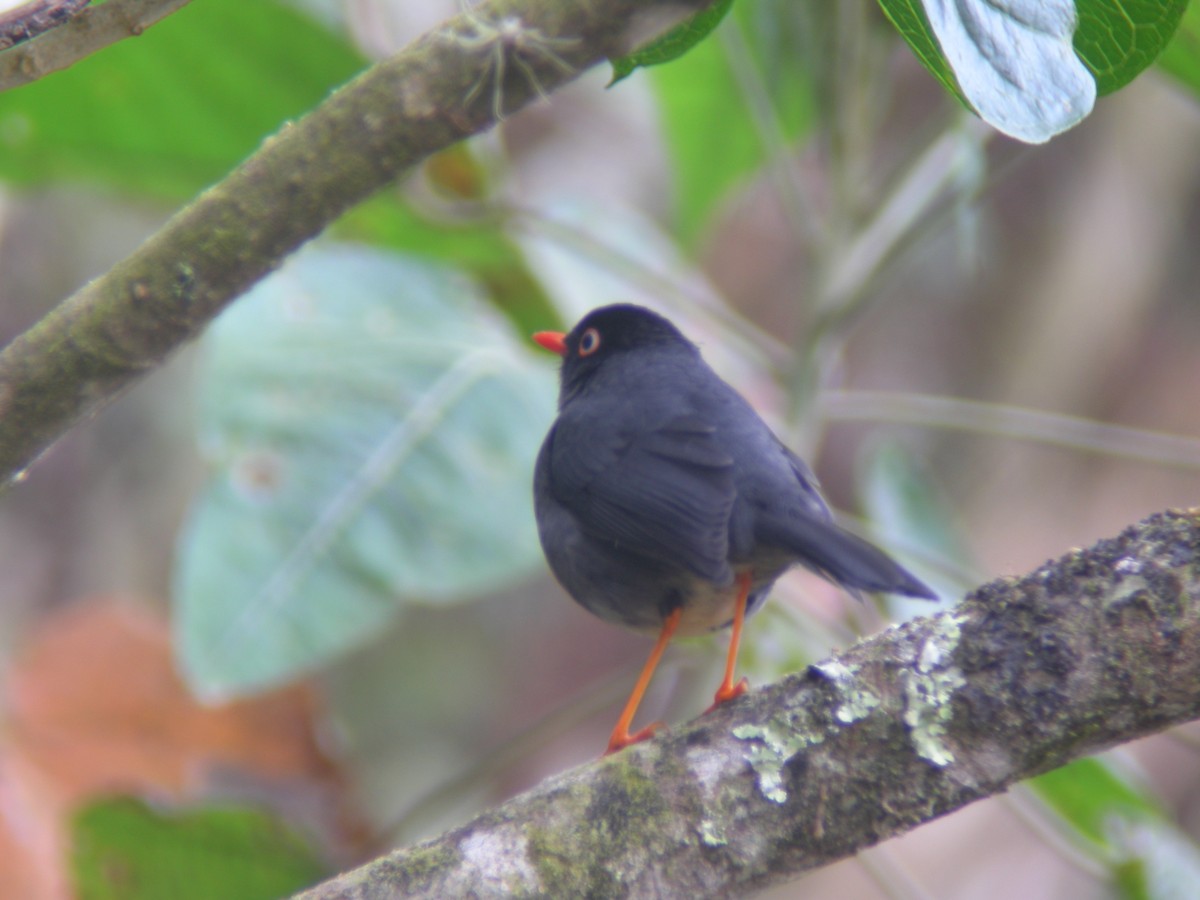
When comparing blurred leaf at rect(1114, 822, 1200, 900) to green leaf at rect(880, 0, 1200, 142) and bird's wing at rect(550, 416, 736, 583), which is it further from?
green leaf at rect(880, 0, 1200, 142)

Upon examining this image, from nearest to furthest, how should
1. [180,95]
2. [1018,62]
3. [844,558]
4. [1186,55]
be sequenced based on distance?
[1018,62]
[844,558]
[1186,55]
[180,95]

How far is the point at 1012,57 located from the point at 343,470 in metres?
2.37

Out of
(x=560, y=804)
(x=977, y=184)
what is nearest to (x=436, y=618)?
(x=977, y=184)

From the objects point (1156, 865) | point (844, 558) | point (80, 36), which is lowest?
point (1156, 865)

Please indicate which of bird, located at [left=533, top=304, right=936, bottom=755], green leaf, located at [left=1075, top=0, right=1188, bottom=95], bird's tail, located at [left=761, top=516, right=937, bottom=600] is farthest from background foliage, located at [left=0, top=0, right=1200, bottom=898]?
bird's tail, located at [left=761, top=516, right=937, bottom=600]

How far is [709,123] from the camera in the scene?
4293 millimetres

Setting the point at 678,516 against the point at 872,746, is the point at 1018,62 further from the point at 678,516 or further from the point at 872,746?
the point at 678,516

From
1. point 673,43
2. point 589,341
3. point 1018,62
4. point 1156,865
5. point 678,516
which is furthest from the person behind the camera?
point 589,341

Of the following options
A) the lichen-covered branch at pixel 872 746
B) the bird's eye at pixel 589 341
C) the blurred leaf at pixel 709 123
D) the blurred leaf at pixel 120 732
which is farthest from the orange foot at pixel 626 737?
the blurred leaf at pixel 709 123

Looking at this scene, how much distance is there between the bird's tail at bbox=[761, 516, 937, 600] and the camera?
2225 millimetres

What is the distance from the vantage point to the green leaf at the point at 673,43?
1.67 m

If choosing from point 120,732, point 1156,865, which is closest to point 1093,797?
point 1156,865

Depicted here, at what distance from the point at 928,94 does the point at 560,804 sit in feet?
25.1

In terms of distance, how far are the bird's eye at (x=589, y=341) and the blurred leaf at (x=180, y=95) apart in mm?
1251
